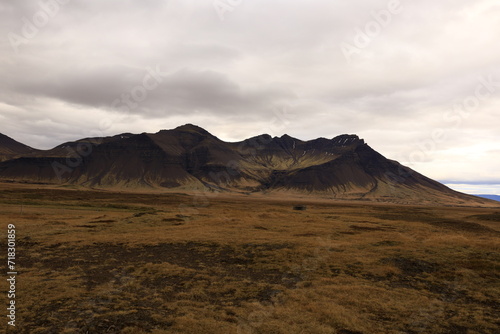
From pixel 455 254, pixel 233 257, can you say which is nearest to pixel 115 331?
pixel 233 257

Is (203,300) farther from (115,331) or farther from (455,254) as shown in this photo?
(455,254)

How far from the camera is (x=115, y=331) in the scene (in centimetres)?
1305

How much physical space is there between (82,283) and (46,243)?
1691cm

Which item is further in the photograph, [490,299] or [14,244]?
[14,244]

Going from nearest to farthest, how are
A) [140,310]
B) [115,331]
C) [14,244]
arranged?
1. [115,331]
2. [140,310]
3. [14,244]

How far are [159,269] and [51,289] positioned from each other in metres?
7.38

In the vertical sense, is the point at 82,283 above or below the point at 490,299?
below

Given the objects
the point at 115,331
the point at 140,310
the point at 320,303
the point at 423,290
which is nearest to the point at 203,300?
the point at 140,310

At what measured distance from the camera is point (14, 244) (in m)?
30.8

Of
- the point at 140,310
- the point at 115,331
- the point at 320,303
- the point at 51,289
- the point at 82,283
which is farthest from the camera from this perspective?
the point at 82,283

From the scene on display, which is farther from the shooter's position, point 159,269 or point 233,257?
point 233,257

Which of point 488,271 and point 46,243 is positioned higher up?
point 488,271

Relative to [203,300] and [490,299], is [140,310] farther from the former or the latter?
[490,299]

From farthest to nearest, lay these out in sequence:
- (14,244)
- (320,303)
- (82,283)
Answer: (14,244), (82,283), (320,303)
